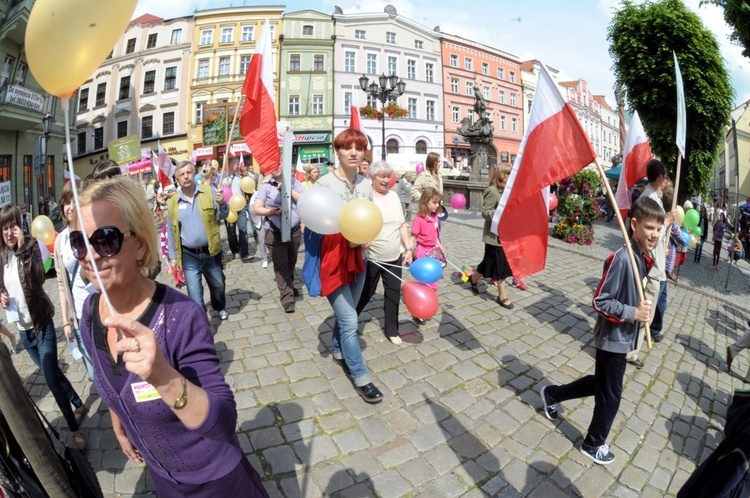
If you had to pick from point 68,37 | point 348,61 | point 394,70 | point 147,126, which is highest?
point 348,61

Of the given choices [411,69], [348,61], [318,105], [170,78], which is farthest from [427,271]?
[170,78]

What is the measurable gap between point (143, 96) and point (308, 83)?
16.4 meters

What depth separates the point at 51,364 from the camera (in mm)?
2832

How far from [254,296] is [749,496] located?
5.55 m

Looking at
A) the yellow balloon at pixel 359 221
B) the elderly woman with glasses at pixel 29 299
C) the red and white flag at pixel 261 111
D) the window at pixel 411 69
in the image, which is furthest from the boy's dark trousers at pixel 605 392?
the window at pixel 411 69

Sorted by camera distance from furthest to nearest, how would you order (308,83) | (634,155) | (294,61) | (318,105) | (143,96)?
(294,61), (318,105), (308,83), (143,96), (634,155)

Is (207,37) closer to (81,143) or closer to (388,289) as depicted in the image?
(81,143)

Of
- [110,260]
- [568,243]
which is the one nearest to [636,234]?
[110,260]

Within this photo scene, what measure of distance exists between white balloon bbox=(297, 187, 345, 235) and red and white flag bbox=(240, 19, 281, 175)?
206cm

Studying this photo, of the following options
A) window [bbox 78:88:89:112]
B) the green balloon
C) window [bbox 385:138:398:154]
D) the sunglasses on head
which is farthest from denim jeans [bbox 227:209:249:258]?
window [bbox 78:88:89:112]

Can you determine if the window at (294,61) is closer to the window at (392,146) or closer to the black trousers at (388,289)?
the window at (392,146)

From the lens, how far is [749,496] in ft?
5.88

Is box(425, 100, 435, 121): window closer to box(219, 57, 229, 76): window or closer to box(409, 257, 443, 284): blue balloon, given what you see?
box(219, 57, 229, 76): window

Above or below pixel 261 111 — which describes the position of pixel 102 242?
below
